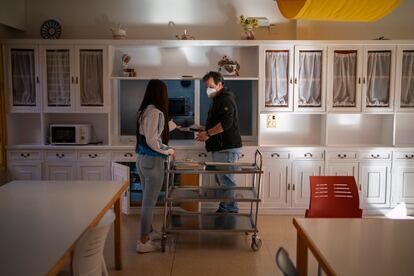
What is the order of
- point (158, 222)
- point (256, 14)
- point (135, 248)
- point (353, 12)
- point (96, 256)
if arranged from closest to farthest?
1. point (96, 256)
2. point (353, 12)
3. point (135, 248)
4. point (158, 222)
5. point (256, 14)

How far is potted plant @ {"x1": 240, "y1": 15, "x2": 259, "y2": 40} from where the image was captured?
17.1 feet

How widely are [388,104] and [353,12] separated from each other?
2.57m

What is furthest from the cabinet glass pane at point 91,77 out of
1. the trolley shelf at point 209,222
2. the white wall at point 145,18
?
the trolley shelf at point 209,222

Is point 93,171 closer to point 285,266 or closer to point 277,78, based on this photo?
point 277,78

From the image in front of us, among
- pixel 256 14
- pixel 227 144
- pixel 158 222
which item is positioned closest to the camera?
pixel 227 144

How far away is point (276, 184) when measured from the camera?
5.16 meters

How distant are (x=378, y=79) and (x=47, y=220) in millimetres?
4175

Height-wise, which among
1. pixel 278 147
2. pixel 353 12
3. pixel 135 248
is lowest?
pixel 135 248

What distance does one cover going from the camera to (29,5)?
17.9 ft

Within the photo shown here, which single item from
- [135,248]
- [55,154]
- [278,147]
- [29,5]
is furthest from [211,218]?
[29,5]

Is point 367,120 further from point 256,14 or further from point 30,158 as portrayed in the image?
point 30,158

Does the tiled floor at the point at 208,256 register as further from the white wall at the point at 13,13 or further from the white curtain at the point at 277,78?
the white wall at the point at 13,13

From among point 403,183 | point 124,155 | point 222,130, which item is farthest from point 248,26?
point 403,183

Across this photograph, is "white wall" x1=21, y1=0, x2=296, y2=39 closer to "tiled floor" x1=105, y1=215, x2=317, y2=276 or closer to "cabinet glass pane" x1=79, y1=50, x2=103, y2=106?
"cabinet glass pane" x1=79, y1=50, x2=103, y2=106
